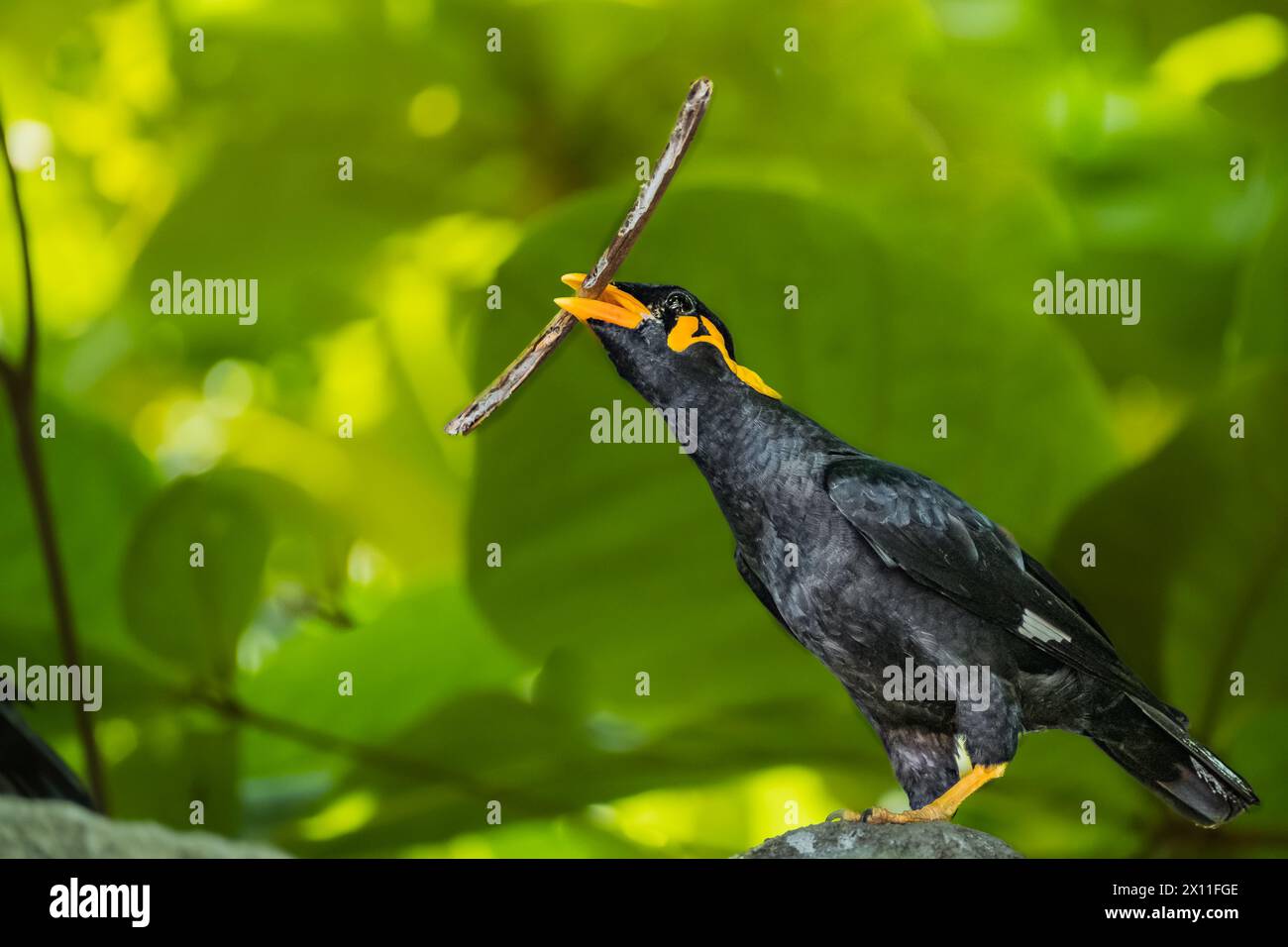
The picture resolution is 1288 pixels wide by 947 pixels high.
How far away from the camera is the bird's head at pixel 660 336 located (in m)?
0.79

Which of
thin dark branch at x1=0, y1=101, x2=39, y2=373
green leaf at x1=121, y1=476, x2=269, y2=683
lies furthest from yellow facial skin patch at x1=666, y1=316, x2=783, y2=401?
thin dark branch at x1=0, y1=101, x2=39, y2=373

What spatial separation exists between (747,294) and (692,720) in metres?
0.41

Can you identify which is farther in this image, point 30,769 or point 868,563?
point 30,769

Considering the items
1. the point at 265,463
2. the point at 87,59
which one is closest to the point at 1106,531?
the point at 265,463

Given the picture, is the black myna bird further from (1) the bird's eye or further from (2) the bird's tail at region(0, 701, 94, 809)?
(2) the bird's tail at region(0, 701, 94, 809)

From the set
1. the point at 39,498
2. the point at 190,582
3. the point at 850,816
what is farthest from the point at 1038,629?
the point at 39,498

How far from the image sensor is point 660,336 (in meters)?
0.79

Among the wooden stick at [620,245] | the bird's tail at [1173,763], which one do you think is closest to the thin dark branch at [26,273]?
the wooden stick at [620,245]

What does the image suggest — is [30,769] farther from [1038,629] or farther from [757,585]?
[1038,629]

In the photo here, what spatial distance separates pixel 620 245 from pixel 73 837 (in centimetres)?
52

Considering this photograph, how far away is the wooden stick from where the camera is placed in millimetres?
744

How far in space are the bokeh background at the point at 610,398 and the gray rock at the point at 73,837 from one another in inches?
12.3

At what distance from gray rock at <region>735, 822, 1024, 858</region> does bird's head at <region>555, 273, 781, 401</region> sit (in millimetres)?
299

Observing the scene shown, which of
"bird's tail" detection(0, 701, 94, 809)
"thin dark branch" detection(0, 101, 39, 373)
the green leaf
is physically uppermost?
"thin dark branch" detection(0, 101, 39, 373)
